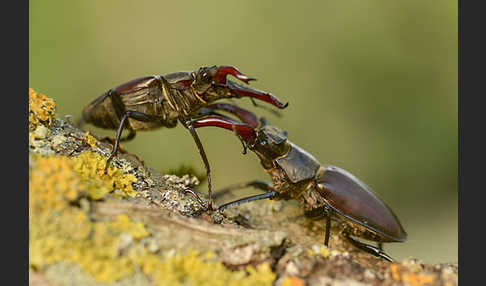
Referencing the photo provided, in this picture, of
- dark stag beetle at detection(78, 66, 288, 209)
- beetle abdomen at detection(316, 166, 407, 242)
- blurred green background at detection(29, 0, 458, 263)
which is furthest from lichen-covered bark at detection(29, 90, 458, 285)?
blurred green background at detection(29, 0, 458, 263)

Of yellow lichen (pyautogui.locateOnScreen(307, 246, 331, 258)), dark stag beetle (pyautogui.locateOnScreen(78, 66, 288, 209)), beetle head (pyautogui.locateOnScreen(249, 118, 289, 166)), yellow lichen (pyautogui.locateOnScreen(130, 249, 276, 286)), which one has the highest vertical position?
dark stag beetle (pyautogui.locateOnScreen(78, 66, 288, 209))

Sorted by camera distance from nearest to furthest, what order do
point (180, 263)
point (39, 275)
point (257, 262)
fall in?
point (39, 275) < point (180, 263) < point (257, 262)

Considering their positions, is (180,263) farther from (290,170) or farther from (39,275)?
(290,170)

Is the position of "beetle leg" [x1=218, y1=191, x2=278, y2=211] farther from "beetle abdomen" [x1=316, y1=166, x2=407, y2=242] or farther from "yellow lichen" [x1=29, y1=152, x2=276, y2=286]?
"yellow lichen" [x1=29, y1=152, x2=276, y2=286]

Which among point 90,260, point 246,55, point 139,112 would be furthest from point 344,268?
point 246,55

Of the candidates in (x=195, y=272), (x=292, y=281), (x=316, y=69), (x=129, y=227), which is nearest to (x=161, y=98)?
(x=129, y=227)

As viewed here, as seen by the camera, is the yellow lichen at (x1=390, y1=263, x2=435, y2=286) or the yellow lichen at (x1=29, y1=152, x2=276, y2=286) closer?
the yellow lichen at (x1=29, y1=152, x2=276, y2=286)

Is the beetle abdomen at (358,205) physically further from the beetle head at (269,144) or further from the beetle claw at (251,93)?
the beetle claw at (251,93)
